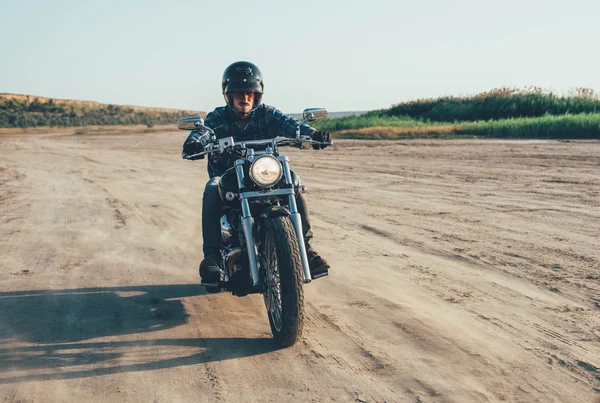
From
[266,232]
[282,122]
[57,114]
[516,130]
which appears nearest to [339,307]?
[266,232]

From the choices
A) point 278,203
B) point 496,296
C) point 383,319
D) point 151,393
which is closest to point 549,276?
point 496,296

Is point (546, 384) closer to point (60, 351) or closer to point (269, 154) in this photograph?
point (269, 154)

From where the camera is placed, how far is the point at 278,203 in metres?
4.76

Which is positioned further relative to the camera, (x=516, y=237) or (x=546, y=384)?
(x=516, y=237)

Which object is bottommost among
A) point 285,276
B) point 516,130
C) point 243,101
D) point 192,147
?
point 285,276

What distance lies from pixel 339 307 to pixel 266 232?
1.19 m

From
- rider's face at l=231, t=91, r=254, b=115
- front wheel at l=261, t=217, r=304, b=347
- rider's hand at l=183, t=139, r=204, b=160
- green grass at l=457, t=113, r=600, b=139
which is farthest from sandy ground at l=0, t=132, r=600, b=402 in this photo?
green grass at l=457, t=113, r=600, b=139

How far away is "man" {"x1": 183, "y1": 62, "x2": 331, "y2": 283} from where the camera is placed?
5.08 metres

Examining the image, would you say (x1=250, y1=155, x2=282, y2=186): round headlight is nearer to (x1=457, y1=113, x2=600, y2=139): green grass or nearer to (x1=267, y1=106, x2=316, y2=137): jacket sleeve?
(x1=267, y1=106, x2=316, y2=137): jacket sleeve

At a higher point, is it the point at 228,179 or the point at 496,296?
the point at 228,179

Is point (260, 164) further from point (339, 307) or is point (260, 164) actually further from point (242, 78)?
point (339, 307)

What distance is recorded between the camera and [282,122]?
19.0 ft

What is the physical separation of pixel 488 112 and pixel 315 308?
33.0m

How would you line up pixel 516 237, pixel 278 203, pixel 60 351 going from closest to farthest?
pixel 60 351 → pixel 278 203 → pixel 516 237
